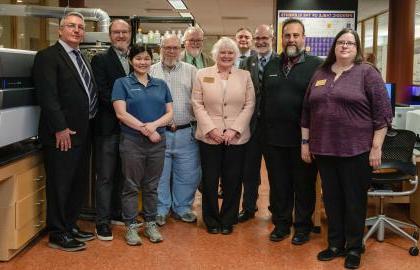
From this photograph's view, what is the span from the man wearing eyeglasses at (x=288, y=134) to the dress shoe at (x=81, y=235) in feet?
4.25

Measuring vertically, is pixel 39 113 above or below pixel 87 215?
above

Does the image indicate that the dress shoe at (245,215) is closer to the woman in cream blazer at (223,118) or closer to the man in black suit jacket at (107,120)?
the woman in cream blazer at (223,118)

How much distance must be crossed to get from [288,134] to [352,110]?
541 mm

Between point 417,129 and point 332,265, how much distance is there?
1.71 metres

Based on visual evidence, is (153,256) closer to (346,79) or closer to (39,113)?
(39,113)

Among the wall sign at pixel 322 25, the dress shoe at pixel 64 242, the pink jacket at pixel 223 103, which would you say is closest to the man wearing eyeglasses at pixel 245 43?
the pink jacket at pixel 223 103

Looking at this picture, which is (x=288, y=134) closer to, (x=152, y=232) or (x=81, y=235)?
(x=152, y=232)

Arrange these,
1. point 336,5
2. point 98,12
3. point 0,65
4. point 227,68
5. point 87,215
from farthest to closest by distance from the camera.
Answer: point 336,5 < point 98,12 < point 87,215 < point 227,68 < point 0,65

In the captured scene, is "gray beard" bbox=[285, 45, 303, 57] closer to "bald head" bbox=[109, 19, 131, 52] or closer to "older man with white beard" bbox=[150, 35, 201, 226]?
"older man with white beard" bbox=[150, 35, 201, 226]

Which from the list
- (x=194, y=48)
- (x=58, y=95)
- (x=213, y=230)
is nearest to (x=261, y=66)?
(x=194, y=48)

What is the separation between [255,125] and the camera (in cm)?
366

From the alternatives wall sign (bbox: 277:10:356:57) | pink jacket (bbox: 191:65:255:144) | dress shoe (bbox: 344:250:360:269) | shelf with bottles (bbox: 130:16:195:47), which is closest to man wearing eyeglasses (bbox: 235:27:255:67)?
pink jacket (bbox: 191:65:255:144)

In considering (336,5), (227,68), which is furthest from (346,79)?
(336,5)

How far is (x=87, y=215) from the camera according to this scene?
3.92m
